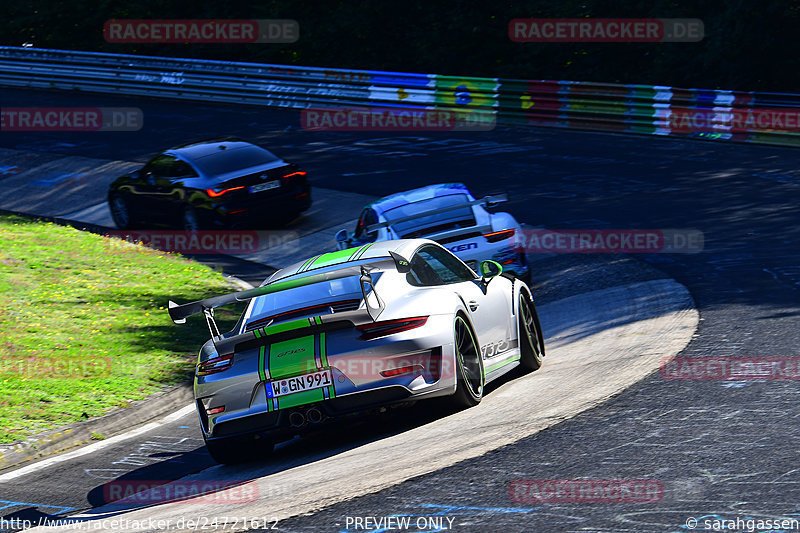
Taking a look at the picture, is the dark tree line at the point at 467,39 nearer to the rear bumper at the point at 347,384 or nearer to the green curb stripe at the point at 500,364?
the green curb stripe at the point at 500,364

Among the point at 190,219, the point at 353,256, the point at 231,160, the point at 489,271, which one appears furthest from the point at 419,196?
the point at 190,219

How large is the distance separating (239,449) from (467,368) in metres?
1.78

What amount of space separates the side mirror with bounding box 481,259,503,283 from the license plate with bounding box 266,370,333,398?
2078 millimetres

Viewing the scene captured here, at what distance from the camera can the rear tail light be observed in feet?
23.5

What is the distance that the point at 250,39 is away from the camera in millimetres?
37781

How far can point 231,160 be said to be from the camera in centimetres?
1800

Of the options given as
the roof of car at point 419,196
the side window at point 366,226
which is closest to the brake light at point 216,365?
the side window at point 366,226

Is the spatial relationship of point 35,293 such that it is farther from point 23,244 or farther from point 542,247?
point 542,247

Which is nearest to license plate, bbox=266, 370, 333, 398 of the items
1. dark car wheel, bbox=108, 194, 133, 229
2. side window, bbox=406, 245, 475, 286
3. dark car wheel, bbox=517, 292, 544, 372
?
side window, bbox=406, 245, 475, 286

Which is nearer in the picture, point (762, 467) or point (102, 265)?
point (762, 467)

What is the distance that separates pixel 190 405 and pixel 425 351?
149 inches

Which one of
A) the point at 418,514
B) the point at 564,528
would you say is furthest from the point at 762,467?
the point at 418,514

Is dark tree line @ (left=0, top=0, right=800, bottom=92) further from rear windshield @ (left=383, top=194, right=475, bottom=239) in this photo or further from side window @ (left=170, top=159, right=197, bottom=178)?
rear windshield @ (left=383, top=194, right=475, bottom=239)

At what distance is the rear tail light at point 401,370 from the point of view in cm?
716
